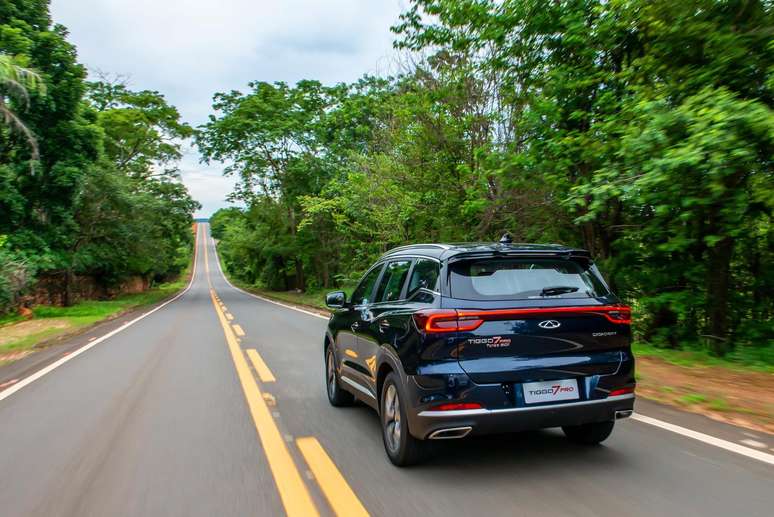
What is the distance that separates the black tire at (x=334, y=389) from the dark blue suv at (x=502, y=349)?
1806mm

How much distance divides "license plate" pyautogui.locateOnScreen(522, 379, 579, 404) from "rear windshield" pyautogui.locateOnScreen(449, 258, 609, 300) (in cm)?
61

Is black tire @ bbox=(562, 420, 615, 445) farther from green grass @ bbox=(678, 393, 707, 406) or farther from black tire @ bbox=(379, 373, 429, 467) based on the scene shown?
green grass @ bbox=(678, 393, 707, 406)

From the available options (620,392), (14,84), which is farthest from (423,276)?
(14,84)

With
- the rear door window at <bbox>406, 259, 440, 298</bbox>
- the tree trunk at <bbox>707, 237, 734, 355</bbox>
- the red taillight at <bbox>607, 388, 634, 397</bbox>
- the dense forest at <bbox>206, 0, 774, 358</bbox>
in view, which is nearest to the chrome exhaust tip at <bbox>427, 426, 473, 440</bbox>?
the rear door window at <bbox>406, 259, 440, 298</bbox>

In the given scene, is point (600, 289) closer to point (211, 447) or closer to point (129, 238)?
point (211, 447)

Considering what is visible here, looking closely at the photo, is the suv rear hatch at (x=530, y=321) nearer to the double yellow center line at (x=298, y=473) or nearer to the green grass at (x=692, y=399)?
the double yellow center line at (x=298, y=473)

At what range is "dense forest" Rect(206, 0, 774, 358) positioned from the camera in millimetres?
7555

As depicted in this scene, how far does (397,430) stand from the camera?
14.9ft

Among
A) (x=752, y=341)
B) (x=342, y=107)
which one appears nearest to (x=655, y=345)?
(x=752, y=341)

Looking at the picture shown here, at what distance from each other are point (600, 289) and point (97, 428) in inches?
194

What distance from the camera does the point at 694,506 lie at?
11.6 ft

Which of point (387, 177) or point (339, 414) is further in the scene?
point (387, 177)

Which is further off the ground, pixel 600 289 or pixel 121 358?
pixel 600 289

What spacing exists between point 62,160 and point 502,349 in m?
24.7
